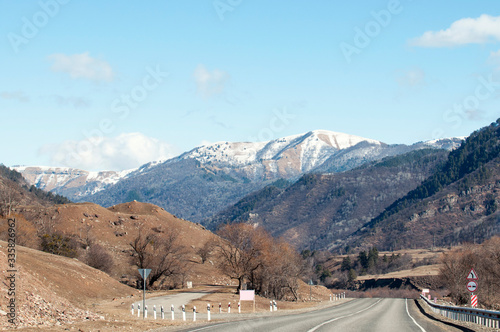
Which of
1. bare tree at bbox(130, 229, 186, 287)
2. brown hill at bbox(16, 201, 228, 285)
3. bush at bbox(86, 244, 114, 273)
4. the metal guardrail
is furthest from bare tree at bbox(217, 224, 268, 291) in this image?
the metal guardrail

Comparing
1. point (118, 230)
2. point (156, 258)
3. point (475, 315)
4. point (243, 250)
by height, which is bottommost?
point (475, 315)

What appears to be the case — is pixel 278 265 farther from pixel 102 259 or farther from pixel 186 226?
pixel 186 226

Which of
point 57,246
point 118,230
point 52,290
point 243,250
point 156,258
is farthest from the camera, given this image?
point 118,230

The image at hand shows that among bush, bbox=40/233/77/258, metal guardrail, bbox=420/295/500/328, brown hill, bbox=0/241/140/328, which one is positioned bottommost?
metal guardrail, bbox=420/295/500/328

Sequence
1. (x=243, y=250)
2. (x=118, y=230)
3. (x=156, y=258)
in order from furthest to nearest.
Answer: (x=118, y=230) → (x=156, y=258) → (x=243, y=250)

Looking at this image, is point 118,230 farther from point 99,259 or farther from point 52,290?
point 52,290

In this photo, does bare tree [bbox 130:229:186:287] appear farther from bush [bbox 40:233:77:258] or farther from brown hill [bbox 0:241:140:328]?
brown hill [bbox 0:241:140:328]

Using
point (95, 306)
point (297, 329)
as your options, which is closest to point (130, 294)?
point (95, 306)

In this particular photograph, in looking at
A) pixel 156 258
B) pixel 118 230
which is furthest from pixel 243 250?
pixel 118 230

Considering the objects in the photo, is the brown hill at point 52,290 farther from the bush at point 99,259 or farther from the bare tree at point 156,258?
the bush at point 99,259

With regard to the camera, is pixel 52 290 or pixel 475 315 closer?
pixel 475 315

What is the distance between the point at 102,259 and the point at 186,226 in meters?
39.8

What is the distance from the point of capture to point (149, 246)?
72562 mm

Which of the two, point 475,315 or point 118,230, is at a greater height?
point 118,230
